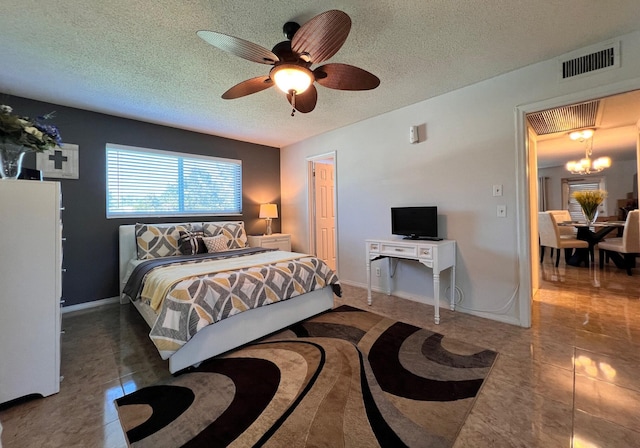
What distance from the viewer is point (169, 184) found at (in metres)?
4.07

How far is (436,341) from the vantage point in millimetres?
2322

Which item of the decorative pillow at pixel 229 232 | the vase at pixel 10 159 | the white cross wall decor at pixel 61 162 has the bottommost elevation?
the decorative pillow at pixel 229 232

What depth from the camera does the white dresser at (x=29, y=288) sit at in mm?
1610

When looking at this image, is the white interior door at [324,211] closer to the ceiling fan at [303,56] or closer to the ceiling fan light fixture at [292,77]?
the ceiling fan at [303,56]

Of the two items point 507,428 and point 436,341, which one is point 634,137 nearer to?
point 436,341

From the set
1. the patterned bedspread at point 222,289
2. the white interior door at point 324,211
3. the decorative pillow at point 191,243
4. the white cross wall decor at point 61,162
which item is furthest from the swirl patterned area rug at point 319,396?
the white cross wall decor at point 61,162

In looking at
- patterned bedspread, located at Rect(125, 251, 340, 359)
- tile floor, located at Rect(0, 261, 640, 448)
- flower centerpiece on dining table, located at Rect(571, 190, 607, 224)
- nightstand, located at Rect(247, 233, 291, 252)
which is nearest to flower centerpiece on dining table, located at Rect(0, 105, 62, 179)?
patterned bedspread, located at Rect(125, 251, 340, 359)

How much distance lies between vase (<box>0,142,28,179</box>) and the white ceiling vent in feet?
13.7

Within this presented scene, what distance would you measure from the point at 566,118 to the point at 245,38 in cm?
388

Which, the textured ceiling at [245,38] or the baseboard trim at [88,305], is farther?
the baseboard trim at [88,305]

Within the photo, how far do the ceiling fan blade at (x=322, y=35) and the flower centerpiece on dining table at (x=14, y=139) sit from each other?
1.76 m

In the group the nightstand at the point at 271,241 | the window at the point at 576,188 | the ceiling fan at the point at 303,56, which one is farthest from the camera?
the window at the point at 576,188

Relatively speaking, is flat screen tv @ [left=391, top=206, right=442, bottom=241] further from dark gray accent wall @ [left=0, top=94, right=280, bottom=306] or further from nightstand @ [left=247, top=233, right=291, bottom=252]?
dark gray accent wall @ [left=0, top=94, right=280, bottom=306]

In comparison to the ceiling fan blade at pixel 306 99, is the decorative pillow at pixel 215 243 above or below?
below
